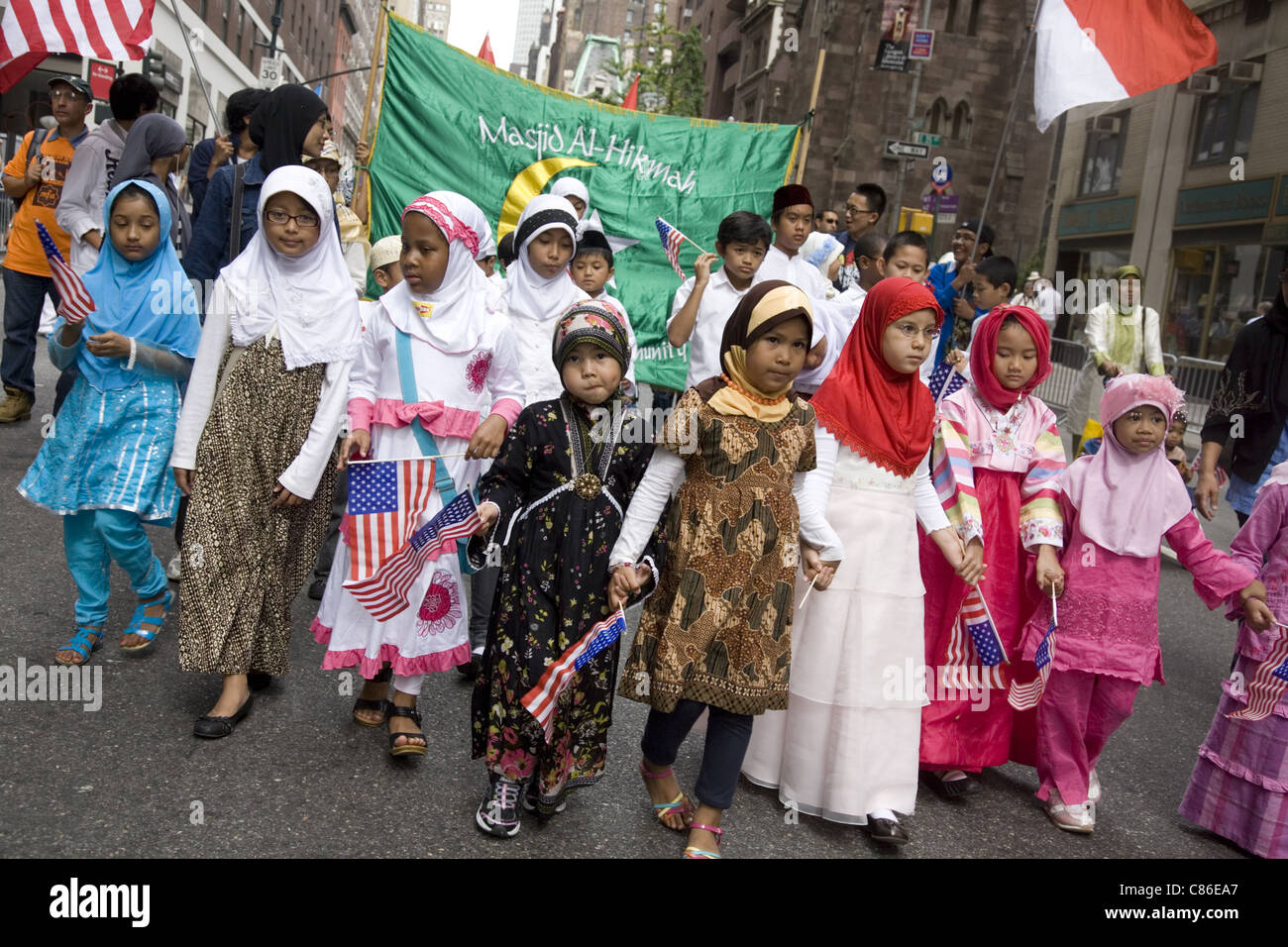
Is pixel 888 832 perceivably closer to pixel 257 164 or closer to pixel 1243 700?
pixel 1243 700

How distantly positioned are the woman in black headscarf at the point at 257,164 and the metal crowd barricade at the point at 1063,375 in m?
13.8

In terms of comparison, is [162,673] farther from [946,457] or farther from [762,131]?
[762,131]

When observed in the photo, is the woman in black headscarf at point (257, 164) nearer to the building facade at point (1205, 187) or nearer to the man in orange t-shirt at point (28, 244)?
the man in orange t-shirt at point (28, 244)

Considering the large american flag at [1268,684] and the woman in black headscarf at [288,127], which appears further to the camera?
the woman in black headscarf at [288,127]

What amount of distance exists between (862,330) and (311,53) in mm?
64143

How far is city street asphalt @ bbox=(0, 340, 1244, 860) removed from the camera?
3.12 metres

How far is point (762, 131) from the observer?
8.48m

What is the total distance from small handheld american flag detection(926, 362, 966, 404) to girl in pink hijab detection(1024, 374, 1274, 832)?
139cm

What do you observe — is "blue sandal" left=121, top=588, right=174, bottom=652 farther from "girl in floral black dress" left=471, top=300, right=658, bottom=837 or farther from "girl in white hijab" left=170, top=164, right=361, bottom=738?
"girl in floral black dress" left=471, top=300, right=658, bottom=837

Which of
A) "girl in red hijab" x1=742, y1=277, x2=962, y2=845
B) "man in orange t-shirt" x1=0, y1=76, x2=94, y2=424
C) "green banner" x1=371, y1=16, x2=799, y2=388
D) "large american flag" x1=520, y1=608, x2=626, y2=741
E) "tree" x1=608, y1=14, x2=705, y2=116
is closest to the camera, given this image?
"large american flag" x1=520, y1=608, x2=626, y2=741

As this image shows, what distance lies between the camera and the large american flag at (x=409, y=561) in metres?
3.38

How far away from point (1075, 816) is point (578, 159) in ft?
→ 18.8

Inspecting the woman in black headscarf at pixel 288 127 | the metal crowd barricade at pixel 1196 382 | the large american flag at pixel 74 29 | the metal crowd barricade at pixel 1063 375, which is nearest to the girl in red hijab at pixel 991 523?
the woman in black headscarf at pixel 288 127

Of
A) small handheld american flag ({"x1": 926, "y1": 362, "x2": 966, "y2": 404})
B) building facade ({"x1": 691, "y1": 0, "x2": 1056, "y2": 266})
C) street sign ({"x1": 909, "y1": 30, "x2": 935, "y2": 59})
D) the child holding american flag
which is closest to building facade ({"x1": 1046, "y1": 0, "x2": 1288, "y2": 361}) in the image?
street sign ({"x1": 909, "y1": 30, "x2": 935, "y2": 59})
